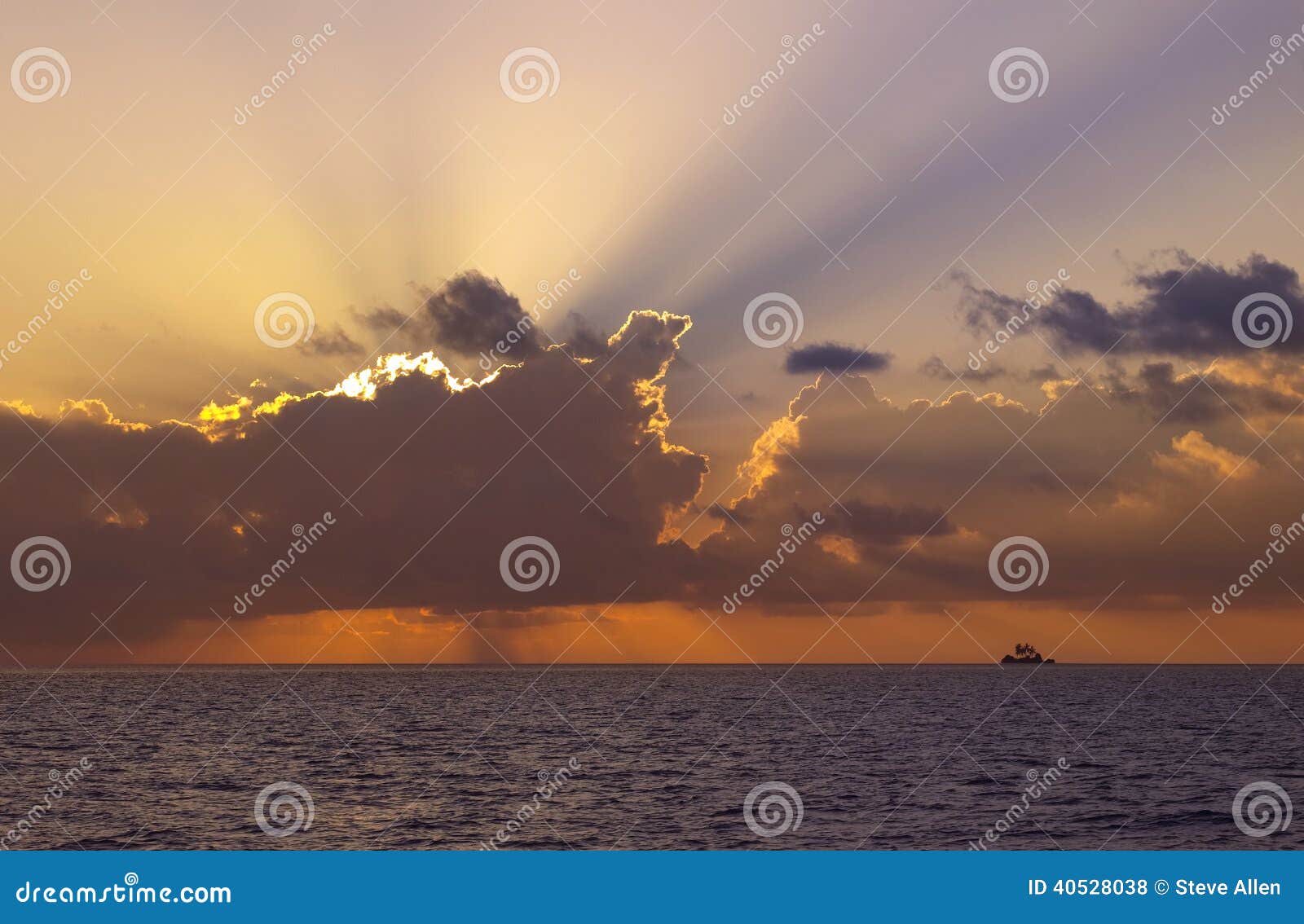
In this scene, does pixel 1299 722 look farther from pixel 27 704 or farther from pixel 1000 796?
pixel 27 704

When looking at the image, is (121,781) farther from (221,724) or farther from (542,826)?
(221,724)

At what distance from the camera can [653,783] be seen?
67.8m

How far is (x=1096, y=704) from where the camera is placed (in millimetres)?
180125

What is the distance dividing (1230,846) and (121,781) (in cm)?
6481

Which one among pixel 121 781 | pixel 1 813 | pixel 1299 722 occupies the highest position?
pixel 1299 722

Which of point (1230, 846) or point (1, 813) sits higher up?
point (1230, 846)

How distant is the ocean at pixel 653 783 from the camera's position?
170 feet

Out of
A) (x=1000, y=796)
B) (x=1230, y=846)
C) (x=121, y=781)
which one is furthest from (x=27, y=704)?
(x=1230, y=846)

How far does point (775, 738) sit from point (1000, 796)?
132 feet

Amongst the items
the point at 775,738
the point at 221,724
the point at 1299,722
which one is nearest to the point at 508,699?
the point at 221,724

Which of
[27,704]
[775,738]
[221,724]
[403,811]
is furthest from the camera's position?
[27,704]

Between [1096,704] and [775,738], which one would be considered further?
[1096,704]

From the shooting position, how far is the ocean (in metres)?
51.8

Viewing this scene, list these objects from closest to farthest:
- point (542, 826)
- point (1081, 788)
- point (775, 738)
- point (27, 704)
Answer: point (542, 826) → point (1081, 788) → point (775, 738) → point (27, 704)
